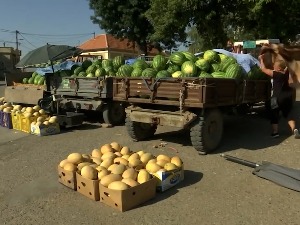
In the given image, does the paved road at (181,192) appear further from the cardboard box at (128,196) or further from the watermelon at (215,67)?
the watermelon at (215,67)

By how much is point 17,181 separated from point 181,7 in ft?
56.7

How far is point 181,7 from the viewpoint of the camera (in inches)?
829

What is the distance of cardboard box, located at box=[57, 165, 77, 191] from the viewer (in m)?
5.27

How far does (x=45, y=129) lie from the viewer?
9438mm

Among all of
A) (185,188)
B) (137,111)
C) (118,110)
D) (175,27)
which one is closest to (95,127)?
(118,110)

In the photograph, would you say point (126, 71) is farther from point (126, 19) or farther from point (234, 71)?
point (126, 19)

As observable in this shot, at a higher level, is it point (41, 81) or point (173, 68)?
point (173, 68)

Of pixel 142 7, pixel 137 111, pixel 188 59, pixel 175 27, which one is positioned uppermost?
pixel 142 7

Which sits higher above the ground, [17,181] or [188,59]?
[188,59]

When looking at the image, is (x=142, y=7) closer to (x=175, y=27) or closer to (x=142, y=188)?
(x=175, y=27)

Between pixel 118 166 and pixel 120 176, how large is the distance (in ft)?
0.78

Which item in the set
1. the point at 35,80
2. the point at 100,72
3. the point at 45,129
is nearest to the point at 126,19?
the point at 35,80

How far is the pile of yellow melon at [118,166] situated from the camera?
4.81 m

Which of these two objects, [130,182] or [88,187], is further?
[88,187]
